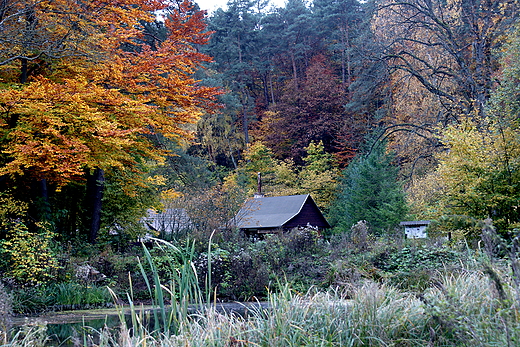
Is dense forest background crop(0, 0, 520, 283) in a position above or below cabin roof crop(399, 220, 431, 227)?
above

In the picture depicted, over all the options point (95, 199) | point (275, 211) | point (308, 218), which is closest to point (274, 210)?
point (275, 211)

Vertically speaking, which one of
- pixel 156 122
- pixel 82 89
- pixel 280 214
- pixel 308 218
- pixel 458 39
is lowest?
pixel 308 218

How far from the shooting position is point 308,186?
2945 centimetres

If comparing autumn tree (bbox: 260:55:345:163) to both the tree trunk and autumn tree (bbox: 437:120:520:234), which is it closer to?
the tree trunk

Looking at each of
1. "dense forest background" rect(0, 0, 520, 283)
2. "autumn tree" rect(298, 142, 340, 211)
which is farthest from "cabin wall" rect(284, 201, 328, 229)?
"autumn tree" rect(298, 142, 340, 211)

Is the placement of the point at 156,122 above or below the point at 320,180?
above

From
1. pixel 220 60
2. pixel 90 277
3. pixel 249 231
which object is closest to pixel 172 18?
pixel 90 277

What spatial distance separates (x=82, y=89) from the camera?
872 centimetres

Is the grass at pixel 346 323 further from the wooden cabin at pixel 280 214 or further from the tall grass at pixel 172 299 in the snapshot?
the wooden cabin at pixel 280 214

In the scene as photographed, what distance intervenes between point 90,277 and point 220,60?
106 feet

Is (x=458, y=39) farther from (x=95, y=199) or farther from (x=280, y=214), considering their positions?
(x=95, y=199)

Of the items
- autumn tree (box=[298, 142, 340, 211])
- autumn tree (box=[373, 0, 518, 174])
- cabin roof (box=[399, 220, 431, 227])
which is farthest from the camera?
autumn tree (box=[298, 142, 340, 211])

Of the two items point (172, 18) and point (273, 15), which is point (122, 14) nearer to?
point (172, 18)

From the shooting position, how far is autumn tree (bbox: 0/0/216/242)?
8273mm
